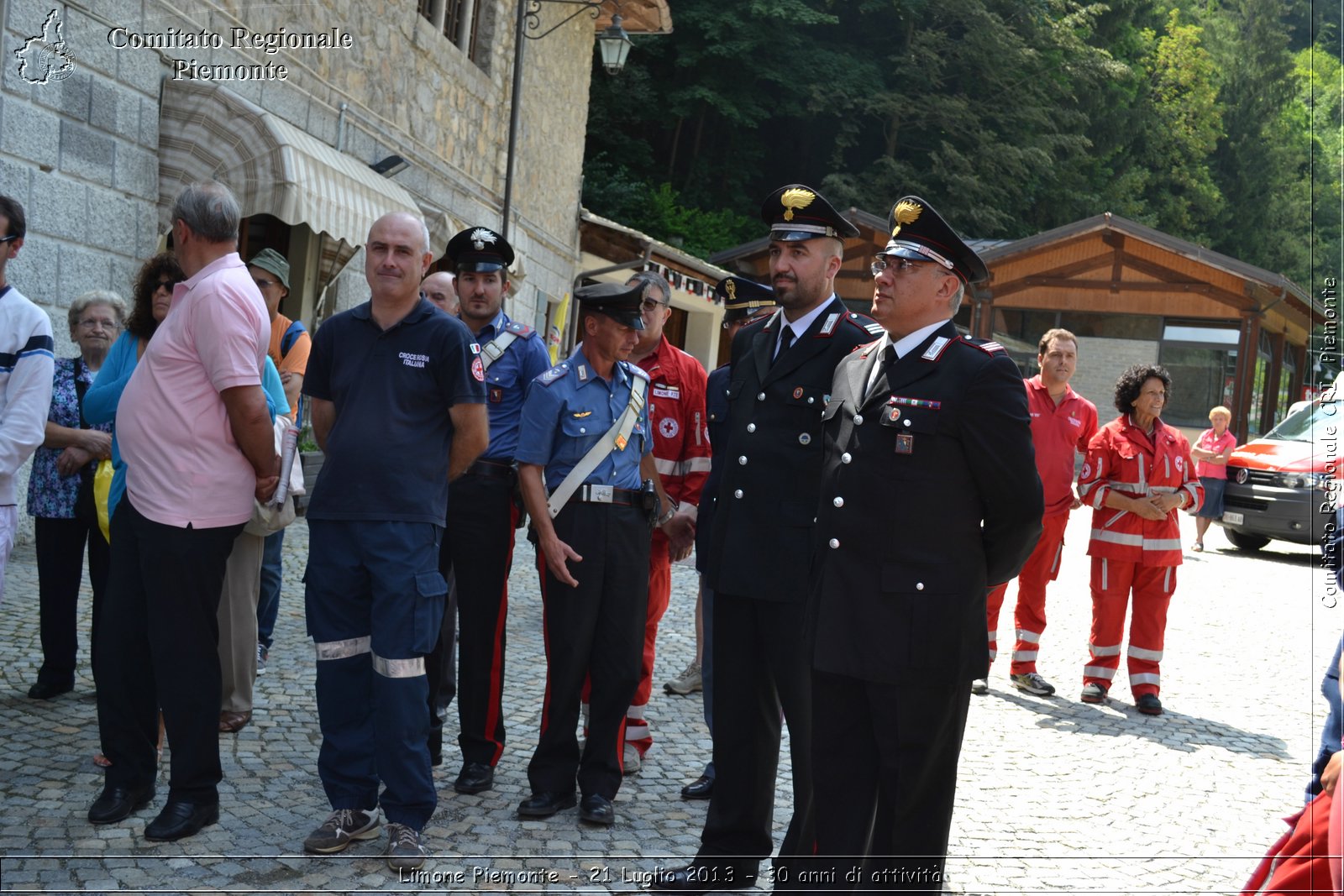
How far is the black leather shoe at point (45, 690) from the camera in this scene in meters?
5.40

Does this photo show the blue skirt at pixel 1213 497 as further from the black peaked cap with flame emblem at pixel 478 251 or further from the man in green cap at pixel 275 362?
the black peaked cap with flame emblem at pixel 478 251

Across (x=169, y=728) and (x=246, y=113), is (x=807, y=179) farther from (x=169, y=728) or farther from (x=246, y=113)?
(x=169, y=728)

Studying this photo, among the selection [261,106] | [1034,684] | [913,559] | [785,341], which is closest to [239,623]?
[785,341]

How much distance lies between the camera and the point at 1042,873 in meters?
4.40

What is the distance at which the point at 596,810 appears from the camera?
452cm

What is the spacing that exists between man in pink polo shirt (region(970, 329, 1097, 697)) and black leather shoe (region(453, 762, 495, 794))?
12.3ft

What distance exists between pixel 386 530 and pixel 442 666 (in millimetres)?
1276

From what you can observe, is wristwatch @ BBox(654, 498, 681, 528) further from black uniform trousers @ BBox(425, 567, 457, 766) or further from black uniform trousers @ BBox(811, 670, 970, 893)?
black uniform trousers @ BBox(811, 670, 970, 893)

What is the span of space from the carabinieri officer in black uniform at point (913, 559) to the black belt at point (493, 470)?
5.59ft

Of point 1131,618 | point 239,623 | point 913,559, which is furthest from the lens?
point 1131,618

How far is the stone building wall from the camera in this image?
8281 millimetres

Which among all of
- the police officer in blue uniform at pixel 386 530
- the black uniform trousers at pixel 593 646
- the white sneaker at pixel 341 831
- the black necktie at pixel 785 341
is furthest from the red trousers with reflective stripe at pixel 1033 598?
the white sneaker at pixel 341 831

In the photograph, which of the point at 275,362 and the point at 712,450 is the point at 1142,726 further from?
the point at 275,362

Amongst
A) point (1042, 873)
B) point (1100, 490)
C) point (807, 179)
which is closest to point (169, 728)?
point (1042, 873)
